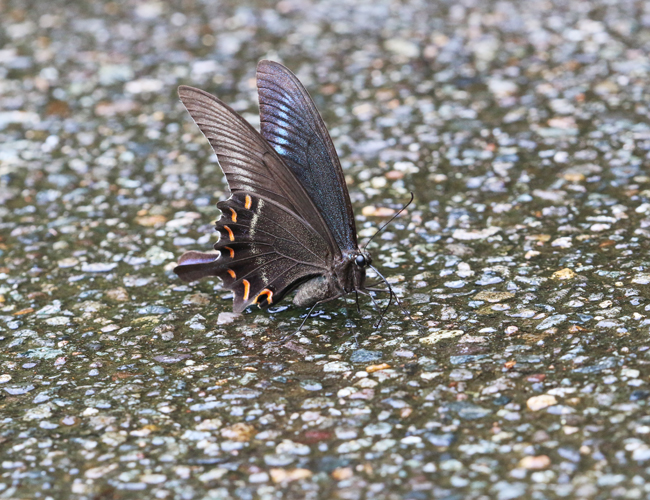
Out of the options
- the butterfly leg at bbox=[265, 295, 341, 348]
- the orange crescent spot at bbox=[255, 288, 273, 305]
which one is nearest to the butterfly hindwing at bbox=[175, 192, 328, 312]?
the orange crescent spot at bbox=[255, 288, 273, 305]

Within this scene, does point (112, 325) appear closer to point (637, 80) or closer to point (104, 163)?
point (104, 163)

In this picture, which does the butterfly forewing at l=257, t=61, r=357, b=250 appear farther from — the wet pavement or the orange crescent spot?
the wet pavement

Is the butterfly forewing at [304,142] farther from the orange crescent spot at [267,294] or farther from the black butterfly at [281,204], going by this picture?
the orange crescent spot at [267,294]

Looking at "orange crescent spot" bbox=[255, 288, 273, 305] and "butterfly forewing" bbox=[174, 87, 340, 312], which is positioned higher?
"butterfly forewing" bbox=[174, 87, 340, 312]

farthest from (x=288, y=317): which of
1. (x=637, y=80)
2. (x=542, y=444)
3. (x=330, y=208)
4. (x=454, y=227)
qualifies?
(x=637, y=80)

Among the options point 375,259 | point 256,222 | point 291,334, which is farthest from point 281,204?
point 375,259

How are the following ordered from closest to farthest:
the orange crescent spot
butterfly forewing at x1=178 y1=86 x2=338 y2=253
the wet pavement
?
the wet pavement
butterfly forewing at x1=178 y1=86 x2=338 y2=253
the orange crescent spot

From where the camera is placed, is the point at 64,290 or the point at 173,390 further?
the point at 64,290
